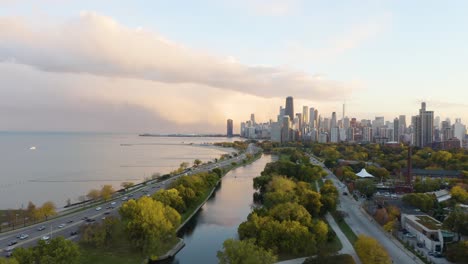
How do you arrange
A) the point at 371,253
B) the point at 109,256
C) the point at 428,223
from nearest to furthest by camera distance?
the point at 371,253
the point at 109,256
the point at 428,223

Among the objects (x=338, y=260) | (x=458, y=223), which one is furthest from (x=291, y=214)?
(x=458, y=223)

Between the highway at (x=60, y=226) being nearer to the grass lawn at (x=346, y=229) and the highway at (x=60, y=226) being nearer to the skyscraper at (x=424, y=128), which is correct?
the grass lawn at (x=346, y=229)

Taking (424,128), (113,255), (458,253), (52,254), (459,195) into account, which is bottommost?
(113,255)

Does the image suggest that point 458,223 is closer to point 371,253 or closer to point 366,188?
point 371,253

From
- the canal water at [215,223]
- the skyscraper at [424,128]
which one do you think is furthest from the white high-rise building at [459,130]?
the canal water at [215,223]

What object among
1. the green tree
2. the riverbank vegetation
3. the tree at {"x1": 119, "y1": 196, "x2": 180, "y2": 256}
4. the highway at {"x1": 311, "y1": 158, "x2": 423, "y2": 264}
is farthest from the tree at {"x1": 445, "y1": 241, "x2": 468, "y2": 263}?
the tree at {"x1": 119, "y1": 196, "x2": 180, "y2": 256}

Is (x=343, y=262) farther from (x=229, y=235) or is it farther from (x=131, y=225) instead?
(x=131, y=225)
